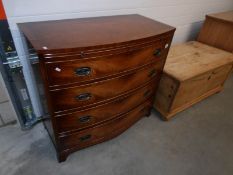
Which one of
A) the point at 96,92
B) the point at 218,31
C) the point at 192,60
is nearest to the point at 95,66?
the point at 96,92

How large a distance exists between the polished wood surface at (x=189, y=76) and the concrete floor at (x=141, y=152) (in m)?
0.19

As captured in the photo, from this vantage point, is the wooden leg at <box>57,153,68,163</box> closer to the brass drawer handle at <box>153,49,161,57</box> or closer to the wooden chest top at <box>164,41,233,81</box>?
the brass drawer handle at <box>153,49,161,57</box>

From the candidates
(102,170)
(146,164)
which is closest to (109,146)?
(102,170)

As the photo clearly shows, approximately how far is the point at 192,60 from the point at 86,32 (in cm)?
122

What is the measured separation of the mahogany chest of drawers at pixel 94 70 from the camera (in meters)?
0.94

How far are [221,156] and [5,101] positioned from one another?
1.84m

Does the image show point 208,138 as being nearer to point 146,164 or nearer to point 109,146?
point 146,164

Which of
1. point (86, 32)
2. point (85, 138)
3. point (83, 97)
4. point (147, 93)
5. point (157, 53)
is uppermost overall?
point (86, 32)

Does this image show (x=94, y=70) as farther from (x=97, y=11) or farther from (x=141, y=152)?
(x=141, y=152)

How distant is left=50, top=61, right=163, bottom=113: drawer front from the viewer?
3.44ft

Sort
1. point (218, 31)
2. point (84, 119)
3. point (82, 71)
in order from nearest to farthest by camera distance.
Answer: point (82, 71), point (84, 119), point (218, 31)

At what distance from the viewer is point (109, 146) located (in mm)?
1564

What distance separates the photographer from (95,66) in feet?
3.34

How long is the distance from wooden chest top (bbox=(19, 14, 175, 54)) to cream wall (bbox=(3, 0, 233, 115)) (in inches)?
4.0
